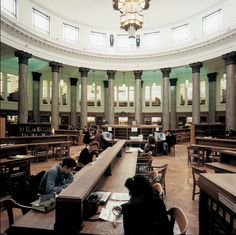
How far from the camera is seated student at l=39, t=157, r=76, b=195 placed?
11.6ft

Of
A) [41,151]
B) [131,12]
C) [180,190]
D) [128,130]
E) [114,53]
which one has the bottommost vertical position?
[180,190]

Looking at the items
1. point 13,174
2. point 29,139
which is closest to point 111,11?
point 29,139

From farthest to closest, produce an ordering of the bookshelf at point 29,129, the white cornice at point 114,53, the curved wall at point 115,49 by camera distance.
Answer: the curved wall at point 115,49 < the white cornice at point 114,53 < the bookshelf at point 29,129

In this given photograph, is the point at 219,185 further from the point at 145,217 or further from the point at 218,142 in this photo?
the point at 218,142

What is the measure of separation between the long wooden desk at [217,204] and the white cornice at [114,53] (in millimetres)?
13959

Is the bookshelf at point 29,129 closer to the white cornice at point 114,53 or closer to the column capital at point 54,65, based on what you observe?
the column capital at point 54,65

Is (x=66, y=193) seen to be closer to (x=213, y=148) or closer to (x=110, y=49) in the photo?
(x=213, y=148)

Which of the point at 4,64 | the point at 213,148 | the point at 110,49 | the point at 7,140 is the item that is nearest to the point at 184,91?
the point at 110,49

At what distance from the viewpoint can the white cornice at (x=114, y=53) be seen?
14.3m

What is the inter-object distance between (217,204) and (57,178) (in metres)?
2.53

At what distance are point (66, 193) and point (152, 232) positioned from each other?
0.92 m

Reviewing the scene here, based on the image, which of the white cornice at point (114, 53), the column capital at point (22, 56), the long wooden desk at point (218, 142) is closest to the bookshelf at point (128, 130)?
the long wooden desk at point (218, 142)

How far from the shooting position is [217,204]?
97.2 inches

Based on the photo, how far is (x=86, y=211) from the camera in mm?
2473
